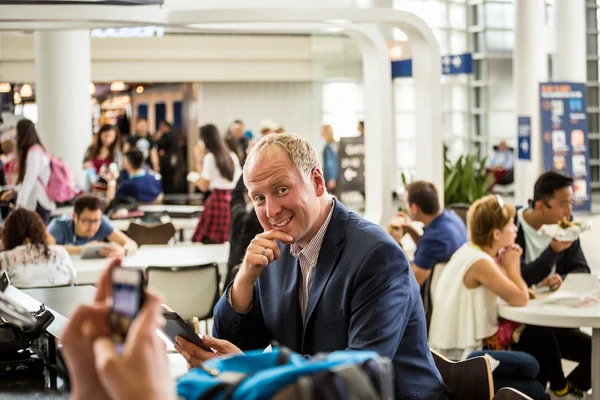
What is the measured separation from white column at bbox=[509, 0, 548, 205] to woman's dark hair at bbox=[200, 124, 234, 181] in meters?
5.24

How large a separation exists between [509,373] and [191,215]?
6.21 m


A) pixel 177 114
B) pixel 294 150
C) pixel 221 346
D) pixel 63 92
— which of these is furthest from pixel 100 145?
pixel 177 114

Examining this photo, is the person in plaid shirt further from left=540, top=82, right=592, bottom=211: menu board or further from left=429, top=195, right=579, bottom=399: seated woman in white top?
left=540, top=82, right=592, bottom=211: menu board

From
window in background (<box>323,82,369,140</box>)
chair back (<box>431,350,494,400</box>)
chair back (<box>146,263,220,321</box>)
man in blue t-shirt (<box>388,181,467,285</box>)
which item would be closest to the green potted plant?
man in blue t-shirt (<box>388,181,467,285</box>)

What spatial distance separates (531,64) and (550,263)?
24.9ft

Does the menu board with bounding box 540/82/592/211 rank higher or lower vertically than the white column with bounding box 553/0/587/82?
lower

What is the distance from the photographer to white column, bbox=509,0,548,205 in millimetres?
12430

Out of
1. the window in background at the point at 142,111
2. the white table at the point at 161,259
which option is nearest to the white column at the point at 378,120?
the white table at the point at 161,259

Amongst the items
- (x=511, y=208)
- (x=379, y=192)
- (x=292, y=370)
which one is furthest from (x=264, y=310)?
(x=379, y=192)

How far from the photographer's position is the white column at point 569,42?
538 inches

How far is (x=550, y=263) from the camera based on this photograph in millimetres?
5324

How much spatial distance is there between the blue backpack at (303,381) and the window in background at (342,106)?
18.4 metres

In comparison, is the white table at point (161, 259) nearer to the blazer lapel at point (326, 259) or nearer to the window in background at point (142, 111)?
the blazer lapel at point (326, 259)

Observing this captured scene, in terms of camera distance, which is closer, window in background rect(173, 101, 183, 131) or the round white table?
the round white table
